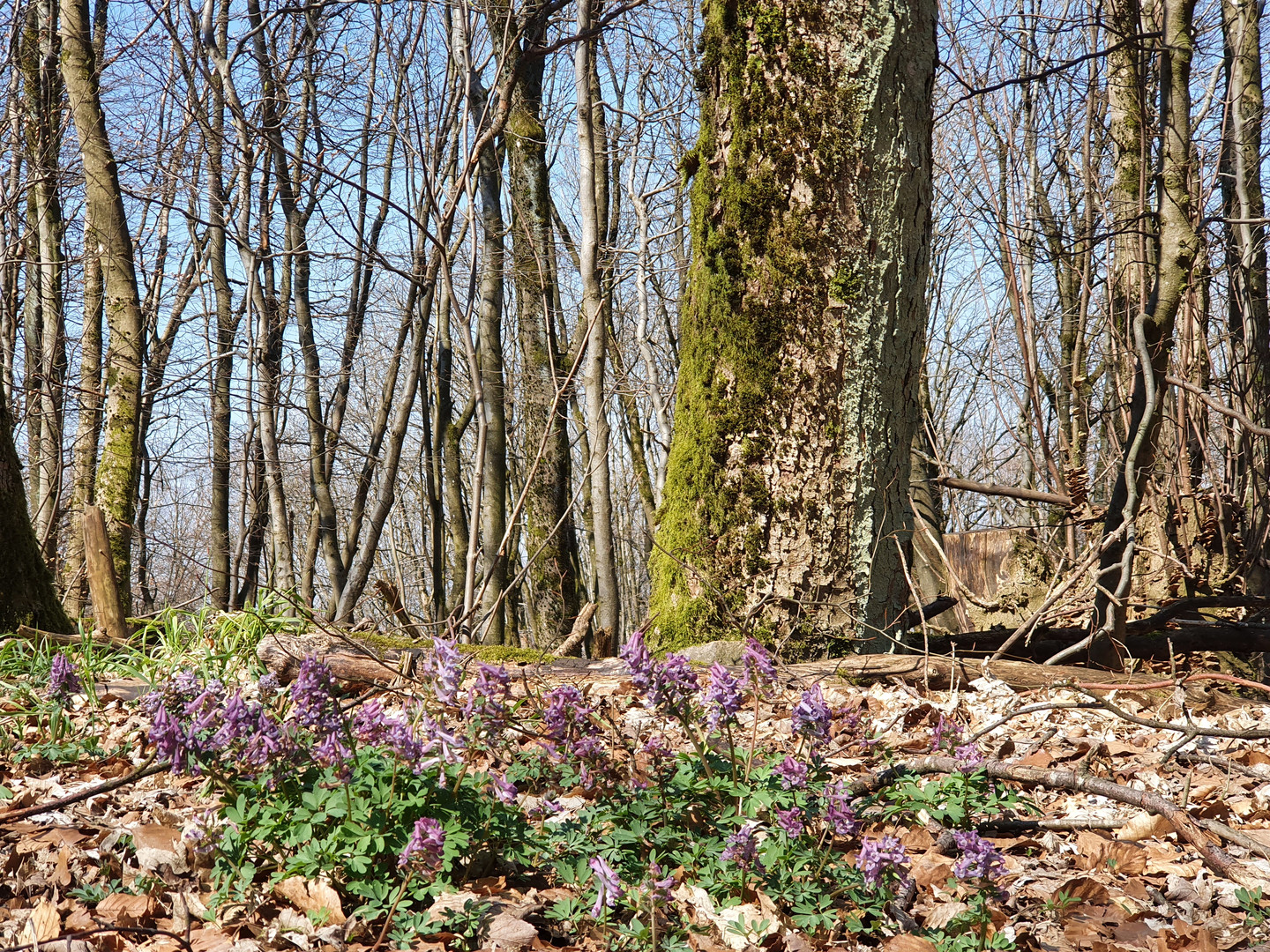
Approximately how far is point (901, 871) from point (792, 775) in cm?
33

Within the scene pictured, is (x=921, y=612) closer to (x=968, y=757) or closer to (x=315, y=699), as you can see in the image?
(x=968, y=757)

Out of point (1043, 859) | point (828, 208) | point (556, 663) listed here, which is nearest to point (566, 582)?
point (556, 663)

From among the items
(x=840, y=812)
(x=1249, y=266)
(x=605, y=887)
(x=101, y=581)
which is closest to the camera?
(x=605, y=887)

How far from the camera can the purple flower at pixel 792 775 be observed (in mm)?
2010

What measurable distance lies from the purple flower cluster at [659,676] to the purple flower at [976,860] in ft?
2.11

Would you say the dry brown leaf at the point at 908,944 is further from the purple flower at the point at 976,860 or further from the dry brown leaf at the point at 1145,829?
the dry brown leaf at the point at 1145,829

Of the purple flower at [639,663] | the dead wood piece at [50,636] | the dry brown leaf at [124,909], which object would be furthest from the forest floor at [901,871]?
the dead wood piece at [50,636]

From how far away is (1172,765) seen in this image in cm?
273

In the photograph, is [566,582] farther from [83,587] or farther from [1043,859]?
[1043,859]

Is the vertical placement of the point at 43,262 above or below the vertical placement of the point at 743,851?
above

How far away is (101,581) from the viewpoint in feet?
15.3

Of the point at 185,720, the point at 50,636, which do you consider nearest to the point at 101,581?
the point at 50,636

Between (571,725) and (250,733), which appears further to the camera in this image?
(571,725)

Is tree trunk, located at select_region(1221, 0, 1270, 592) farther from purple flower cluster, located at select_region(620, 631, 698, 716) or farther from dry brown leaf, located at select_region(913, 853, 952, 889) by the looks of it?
purple flower cluster, located at select_region(620, 631, 698, 716)
